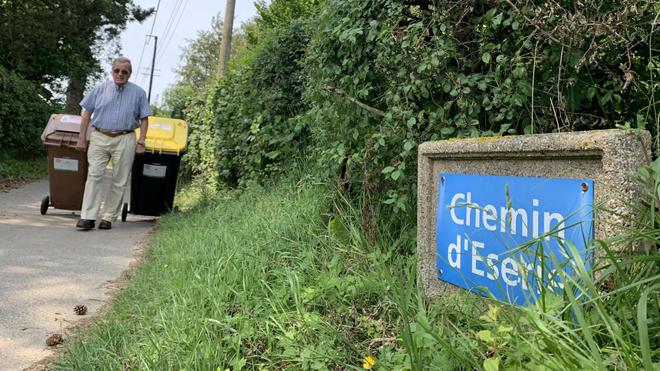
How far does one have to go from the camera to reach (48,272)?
425 centimetres

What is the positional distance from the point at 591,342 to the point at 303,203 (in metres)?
2.66

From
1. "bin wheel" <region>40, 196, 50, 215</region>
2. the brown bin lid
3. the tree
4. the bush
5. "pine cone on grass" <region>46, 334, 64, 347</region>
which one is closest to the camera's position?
"pine cone on grass" <region>46, 334, 64, 347</region>

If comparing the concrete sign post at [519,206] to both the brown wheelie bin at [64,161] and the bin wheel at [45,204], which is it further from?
the bin wheel at [45,204]

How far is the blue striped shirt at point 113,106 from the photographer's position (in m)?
6.28

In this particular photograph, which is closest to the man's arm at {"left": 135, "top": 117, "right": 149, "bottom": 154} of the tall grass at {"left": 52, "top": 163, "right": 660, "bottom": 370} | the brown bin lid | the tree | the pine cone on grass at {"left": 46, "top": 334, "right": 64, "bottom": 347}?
the brown bin lid

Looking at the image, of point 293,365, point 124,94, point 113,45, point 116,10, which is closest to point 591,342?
point 293,365

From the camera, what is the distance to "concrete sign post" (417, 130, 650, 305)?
157cm

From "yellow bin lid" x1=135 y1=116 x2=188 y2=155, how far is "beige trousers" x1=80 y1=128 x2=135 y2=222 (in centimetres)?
40

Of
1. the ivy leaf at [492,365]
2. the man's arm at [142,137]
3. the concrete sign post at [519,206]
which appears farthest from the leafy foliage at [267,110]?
the ivy leaf at [492,365]

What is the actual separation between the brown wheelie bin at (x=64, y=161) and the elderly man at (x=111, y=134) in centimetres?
42

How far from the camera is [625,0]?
6.79 ft

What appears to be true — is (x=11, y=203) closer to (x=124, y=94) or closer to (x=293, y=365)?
(x=124, y=94)

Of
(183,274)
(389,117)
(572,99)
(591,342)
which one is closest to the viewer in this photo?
(591,342)

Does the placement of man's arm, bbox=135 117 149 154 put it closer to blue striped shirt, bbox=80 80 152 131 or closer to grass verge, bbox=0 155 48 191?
blue striped shirt, bbox=80 80 152 131
